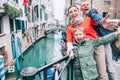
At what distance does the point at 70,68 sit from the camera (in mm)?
2068

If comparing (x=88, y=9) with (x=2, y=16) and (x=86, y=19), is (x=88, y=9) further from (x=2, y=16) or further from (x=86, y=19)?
(x=2, y=16)

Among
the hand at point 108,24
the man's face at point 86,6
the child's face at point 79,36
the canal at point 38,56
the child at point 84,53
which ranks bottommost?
the canal at point 38,56

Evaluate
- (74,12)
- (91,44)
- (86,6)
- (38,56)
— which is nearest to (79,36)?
(91,44)

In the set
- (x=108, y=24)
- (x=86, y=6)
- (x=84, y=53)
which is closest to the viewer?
(x=84, y=53)

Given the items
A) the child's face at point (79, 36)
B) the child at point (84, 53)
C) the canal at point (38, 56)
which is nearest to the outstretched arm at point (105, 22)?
the child at point (84, 53)

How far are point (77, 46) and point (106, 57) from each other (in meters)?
0.39

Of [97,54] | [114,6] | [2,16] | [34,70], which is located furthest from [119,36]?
[114,6]

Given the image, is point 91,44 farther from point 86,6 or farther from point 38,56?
point 38,56

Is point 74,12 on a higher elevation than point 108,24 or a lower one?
higher

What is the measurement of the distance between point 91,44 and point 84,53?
125mm

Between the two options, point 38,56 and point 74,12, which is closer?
point 74,12

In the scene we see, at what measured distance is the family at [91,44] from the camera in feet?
6.60

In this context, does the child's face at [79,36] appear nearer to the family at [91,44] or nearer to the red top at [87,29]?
the family at [91,44]

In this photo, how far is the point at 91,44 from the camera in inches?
81.7
